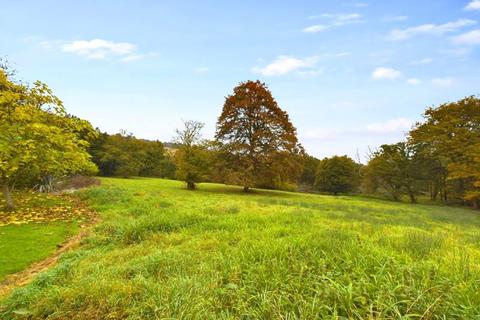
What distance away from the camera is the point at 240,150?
29797 millimetres

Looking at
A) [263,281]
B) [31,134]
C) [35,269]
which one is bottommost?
[35,269]

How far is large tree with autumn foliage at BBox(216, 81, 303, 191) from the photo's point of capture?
96.4 ft

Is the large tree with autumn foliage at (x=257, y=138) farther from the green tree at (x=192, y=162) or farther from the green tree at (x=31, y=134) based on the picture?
the green tree at (x=31, y=134)

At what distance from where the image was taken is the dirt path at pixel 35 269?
5.56 m

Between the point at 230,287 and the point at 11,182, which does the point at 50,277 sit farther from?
the point at 11,182

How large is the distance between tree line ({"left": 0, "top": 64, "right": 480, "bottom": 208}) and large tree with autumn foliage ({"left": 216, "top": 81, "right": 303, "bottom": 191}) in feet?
0.33

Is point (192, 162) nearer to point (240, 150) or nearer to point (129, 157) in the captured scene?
point (240, 150)

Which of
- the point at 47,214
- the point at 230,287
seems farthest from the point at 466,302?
the point at 47,214

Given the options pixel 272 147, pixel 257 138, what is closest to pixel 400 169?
pixel 272 147

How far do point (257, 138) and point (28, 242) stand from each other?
23.5m

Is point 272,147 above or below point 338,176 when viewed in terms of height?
above

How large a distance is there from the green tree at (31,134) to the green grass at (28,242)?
2.34 metres

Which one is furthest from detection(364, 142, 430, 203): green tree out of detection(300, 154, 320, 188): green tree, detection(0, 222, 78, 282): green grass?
detection(0, 222, 78, 282): green grass

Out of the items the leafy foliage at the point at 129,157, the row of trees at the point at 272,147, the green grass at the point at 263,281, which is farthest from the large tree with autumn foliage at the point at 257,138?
the leafy foliage at the point at 129,157
